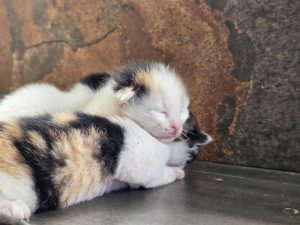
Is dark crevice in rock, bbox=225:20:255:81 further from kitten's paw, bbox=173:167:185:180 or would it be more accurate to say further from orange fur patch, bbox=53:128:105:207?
orange fur patch, bbox=53:128:105:207

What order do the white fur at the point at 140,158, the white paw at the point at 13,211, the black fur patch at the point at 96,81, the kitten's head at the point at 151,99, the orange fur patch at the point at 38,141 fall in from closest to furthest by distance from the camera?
the white paw at the point at 13,211
the orange fur patch at the point at 38,141
the white fur at the point at 140,158
the kitten's head at the point at 151,99
the black fur patch at the point at 96,81

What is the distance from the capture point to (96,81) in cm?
150

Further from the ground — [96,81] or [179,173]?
[96,81]

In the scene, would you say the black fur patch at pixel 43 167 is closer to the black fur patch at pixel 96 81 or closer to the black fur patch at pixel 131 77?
the black fur patch at pixel 131 77

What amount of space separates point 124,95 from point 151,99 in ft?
0.26

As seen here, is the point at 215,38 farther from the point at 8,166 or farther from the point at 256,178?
the point at 8,166

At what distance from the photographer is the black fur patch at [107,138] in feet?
A: 3.49

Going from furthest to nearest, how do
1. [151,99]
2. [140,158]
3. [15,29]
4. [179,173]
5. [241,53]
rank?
1. [15,29]
2. [241,53]
3. [179,173]
4. [151,99]
5. [140,158]

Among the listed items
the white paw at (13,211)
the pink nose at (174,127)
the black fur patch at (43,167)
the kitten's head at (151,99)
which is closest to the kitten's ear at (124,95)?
the kitten's head at (151,99)

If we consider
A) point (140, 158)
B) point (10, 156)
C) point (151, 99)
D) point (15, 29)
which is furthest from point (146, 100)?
point (15, 29)

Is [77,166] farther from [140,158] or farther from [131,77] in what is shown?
[131,77]

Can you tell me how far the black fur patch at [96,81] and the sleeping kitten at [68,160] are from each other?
1.01 feet

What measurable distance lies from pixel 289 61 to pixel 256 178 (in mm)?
362

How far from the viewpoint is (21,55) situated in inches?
76.4
